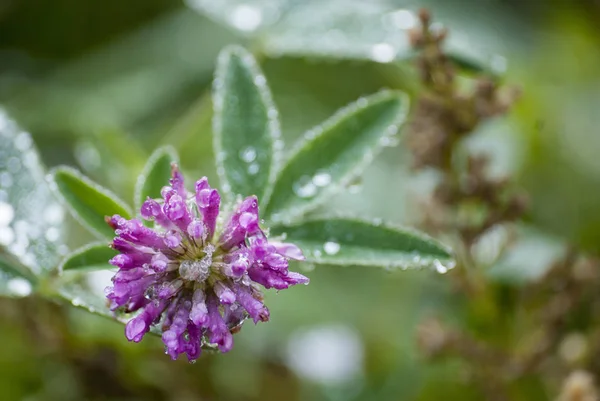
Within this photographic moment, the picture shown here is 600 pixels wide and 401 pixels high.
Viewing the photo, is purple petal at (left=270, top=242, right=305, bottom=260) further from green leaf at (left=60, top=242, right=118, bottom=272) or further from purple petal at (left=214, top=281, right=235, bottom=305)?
green leaf at (left=60, top=242, right=118, bottom=272)

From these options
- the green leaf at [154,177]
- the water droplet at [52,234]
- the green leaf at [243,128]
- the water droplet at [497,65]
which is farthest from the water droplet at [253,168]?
the water droplet at [497,65]

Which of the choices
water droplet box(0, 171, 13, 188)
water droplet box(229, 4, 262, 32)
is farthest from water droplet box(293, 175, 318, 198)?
water droplet box(229, 4, 262, 32)

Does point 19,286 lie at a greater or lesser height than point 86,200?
lesser

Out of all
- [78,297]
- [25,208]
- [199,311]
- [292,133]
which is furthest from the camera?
[292,133]

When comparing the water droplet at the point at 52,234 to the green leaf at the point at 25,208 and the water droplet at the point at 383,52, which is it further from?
the water droplet at the point at 383,52

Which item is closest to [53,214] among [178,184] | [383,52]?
[178,184]

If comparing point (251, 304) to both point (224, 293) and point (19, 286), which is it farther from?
point (19, 286)
